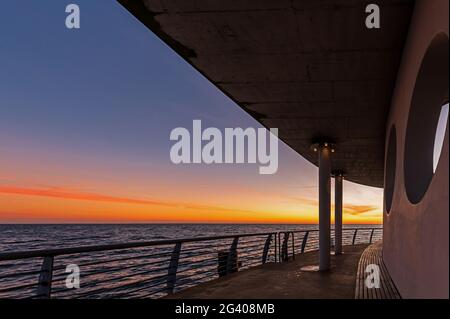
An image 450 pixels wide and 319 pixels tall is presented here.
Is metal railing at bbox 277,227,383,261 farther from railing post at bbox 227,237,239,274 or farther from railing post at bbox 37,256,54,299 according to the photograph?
railing post at bbox 37,256,54,299

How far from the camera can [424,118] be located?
462cm

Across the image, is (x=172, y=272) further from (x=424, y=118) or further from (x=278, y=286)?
(x=424, y=118)

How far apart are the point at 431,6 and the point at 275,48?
2227 mm

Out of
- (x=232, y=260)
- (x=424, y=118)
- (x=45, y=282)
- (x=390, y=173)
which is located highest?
(x=424, y=118)

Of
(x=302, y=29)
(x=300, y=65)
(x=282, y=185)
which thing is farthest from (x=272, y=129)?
(x=282, y=185)

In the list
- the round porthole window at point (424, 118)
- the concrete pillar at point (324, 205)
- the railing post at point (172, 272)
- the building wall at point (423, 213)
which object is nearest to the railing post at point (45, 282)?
the railing post at point (172, 272)

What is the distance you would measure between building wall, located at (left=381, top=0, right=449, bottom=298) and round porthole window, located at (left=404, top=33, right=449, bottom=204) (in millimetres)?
46

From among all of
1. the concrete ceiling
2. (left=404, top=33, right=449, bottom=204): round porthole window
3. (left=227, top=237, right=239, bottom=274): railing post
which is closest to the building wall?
(left=404, top=33, right=449, bottom=204): round porthole window

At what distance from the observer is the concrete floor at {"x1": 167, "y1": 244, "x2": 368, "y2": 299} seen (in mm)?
5641

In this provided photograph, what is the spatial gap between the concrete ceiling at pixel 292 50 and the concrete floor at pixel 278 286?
324 centimetres

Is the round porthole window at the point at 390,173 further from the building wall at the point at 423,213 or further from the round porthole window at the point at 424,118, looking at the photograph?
the round porthole window at the point at 424,118

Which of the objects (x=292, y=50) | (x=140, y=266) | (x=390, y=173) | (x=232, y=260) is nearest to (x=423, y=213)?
(x=292, y=50)

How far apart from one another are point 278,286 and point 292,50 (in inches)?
147
